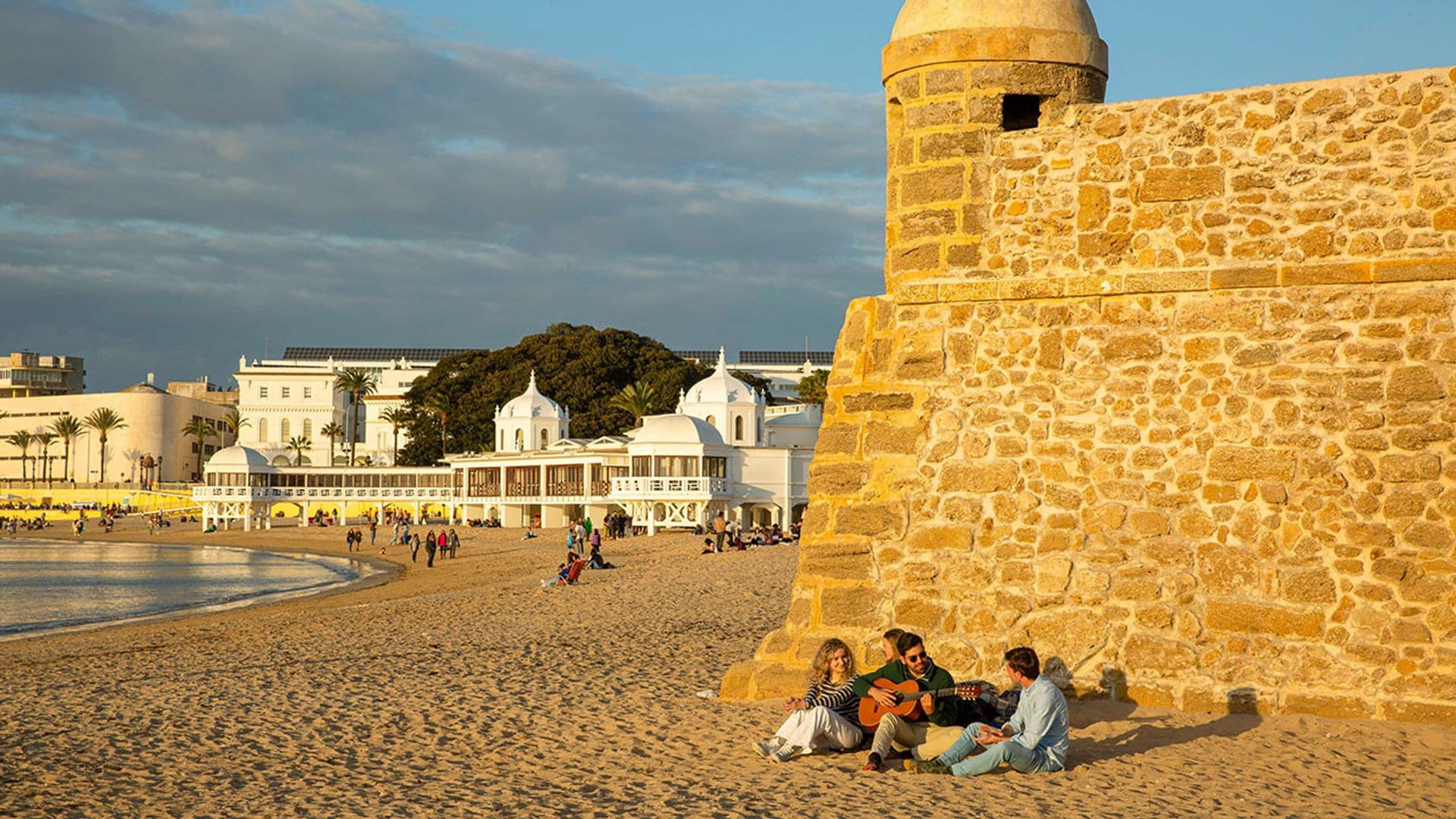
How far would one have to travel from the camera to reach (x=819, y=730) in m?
7.70

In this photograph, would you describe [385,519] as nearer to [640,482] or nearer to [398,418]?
[398,418]

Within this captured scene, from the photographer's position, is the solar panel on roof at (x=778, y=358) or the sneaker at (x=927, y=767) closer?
the sneaker at (x=927, y=767)

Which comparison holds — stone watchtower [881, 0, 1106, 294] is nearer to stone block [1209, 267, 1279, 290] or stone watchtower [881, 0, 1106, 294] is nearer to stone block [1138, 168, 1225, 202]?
stone block [1138, 168, 1225, 202]

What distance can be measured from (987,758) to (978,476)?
2135 mm

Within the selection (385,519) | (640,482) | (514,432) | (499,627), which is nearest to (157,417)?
(385,519)

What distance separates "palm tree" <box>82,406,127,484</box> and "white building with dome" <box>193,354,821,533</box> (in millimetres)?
38066

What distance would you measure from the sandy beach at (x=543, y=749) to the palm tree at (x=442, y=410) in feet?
197

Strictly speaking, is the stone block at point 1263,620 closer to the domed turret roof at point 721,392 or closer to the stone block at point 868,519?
the stone block at point 868,519

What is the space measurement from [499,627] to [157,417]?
102 m

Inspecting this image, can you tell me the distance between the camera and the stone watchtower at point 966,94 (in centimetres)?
902

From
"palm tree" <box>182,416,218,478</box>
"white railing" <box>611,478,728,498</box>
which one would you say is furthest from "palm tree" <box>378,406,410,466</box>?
"white railing" <box>611,478,728,498</box>

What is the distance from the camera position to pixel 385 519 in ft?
226

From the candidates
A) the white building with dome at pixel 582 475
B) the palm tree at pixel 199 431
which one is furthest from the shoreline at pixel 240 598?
the palm tree at pixel 199 431

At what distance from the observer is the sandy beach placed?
6852mm
